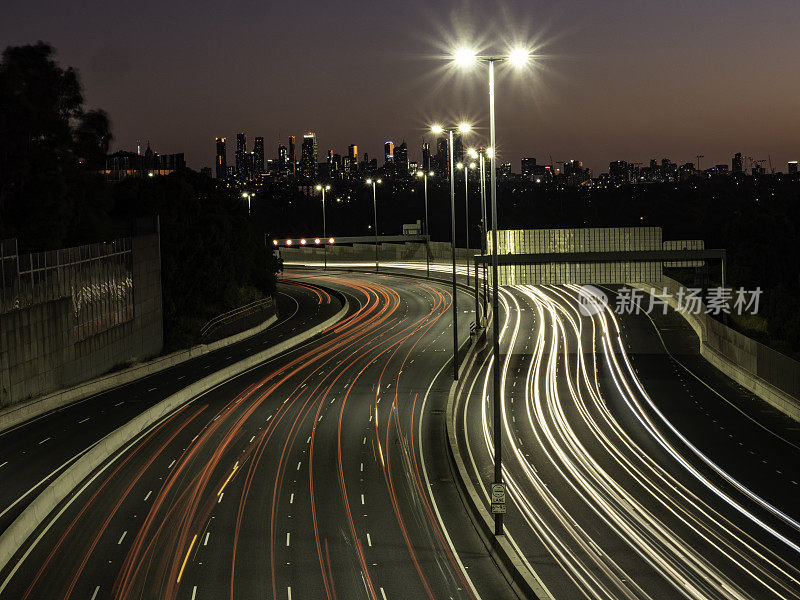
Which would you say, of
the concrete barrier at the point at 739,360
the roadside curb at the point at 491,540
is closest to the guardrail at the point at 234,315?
the roadside curb at the point at 491,540

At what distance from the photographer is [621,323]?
66938 millimetres

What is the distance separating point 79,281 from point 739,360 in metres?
34.0

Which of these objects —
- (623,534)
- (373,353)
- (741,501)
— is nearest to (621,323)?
(373,353)

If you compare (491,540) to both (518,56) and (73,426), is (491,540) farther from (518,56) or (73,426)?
(73,426)

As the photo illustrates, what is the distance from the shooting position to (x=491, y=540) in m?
23.8

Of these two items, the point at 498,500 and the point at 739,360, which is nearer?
the point at 498,500

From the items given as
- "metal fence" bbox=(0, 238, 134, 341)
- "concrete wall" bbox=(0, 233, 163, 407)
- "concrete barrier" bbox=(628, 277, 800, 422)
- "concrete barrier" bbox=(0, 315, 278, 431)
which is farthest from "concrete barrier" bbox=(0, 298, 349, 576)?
"concrete barrier" bbox=(628, 277, 800, 422)

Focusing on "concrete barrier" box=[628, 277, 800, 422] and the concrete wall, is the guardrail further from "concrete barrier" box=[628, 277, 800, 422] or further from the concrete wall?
"concrete barrier" box=[628, 277, 800, 422]

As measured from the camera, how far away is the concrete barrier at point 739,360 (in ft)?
A: 132

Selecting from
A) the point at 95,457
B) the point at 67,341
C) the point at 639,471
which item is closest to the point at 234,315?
the point at 67,341

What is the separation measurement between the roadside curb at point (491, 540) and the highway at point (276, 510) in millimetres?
316

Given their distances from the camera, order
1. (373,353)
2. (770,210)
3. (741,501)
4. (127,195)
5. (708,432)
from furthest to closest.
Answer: (770,210) → (127,195) → (373,353) → (708,432) → (741,501)

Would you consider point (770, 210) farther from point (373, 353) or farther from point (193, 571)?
point (193, 571)

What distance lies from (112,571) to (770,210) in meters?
114
